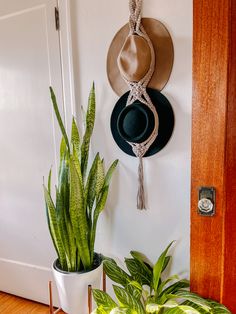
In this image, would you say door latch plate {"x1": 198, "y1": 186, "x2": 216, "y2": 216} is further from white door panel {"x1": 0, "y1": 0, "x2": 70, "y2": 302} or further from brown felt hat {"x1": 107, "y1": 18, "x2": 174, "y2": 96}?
white door panel {"x1": 0, "y1": 0, "x2": 70, "y2": 302}

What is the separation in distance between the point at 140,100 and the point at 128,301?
0.93 m

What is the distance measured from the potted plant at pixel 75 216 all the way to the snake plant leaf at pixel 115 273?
0.04 metres

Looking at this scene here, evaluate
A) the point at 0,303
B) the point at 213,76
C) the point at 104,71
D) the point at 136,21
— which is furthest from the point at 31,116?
the point at 0,303

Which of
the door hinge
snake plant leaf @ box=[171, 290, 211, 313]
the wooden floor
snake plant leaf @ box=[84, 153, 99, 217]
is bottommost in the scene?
the wooden floor

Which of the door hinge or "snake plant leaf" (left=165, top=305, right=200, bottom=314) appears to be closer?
"snake plant leaf" (left=165, top=305, right=200, bottom=314)

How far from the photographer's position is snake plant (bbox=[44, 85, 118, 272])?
50.2 inches

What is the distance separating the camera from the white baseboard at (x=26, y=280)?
184 cm

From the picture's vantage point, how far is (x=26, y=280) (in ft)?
6.30

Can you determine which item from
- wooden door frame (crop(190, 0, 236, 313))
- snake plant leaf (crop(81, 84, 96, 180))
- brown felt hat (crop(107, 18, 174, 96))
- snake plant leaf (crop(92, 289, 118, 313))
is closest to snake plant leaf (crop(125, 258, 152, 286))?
snake plant leaf (crop(92, 289, 118, 313))

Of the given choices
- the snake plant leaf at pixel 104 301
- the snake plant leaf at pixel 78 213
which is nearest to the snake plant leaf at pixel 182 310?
the snake plant leaf at pixel 104 301

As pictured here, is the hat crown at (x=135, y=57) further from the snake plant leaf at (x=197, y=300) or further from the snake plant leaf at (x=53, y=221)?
the snake plant leaf at (x=197, y=300)

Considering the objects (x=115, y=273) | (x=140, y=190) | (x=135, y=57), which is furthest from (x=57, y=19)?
(x=115, y=273)

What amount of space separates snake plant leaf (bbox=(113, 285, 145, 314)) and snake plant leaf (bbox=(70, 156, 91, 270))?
25cm

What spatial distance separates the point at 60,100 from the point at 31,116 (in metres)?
0.25
